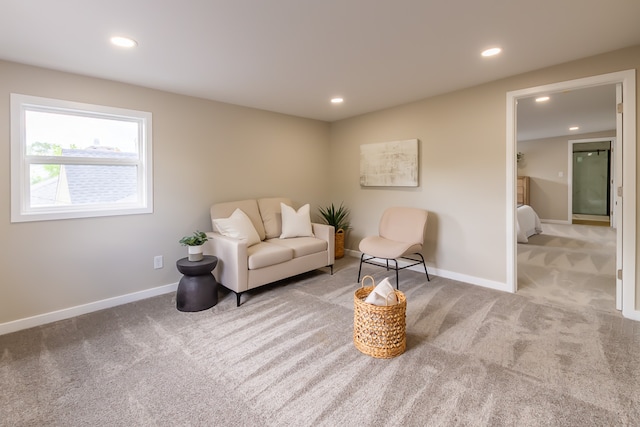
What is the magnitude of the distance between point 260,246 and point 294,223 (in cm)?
65

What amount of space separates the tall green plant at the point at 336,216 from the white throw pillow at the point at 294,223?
743 mm

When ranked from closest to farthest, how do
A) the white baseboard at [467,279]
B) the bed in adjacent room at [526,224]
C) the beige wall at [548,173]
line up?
the white baseboard at [467,279] < the bed in adjacent room at [526,224] < the beige wall at [548,173]

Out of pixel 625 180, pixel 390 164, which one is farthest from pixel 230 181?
pixel 625 180

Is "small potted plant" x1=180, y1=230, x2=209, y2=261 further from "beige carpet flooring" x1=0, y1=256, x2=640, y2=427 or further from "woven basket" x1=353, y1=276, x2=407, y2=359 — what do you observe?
"woven basket" x1=353, y1=276, x2=407, y2=359

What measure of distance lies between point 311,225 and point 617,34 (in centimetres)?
335

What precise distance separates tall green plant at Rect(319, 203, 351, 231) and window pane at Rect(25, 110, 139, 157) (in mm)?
2743

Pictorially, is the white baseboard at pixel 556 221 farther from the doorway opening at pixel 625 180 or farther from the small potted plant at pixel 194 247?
the small potted plant at pixel 194 247

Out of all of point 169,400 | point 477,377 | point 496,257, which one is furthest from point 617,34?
point 169,400

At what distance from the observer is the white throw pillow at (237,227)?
339 cm

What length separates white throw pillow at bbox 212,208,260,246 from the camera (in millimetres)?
3389

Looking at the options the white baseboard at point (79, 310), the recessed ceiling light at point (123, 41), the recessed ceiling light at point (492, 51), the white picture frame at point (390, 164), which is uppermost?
the recessed ceiling light at point (492, 51)

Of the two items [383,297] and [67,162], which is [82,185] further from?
[383,297]

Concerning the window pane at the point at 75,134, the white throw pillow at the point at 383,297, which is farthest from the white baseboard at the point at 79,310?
the white throw pillow at the point at 383,297

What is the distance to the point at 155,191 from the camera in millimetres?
3277
